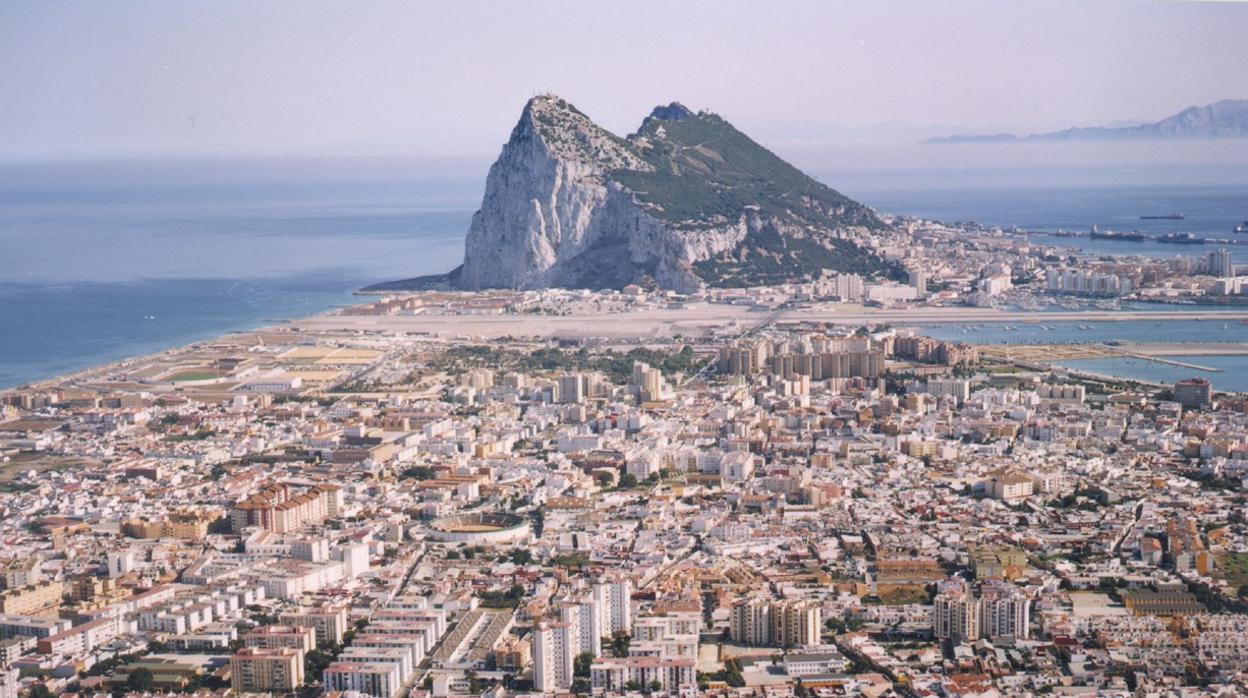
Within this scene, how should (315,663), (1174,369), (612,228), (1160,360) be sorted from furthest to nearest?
(612,228), (1160,360), (1174,369), (315,663)

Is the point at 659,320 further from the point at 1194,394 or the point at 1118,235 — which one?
the point at 1118,235

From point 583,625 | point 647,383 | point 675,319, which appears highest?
point 675,319

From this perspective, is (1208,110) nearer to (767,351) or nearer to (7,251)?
(767,351)

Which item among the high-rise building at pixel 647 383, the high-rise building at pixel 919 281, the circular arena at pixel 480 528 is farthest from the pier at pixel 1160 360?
the circular arena at pixel 480 528

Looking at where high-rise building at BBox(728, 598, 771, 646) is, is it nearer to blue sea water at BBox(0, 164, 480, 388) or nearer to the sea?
the sea

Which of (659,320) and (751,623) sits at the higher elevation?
(659,320)

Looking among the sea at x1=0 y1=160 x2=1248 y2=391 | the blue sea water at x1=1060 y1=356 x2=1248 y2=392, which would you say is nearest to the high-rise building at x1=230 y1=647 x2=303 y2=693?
the sea at x1=0 y1=160 x2=1248 y2=391

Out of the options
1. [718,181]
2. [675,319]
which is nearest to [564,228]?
[718,181]
